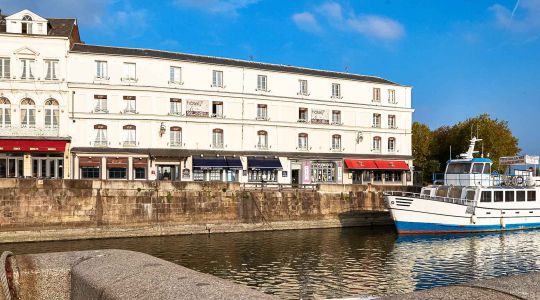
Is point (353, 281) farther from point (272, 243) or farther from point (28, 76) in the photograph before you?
point (28, 76)

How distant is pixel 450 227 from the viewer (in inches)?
1511

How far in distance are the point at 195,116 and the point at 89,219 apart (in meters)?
18.2

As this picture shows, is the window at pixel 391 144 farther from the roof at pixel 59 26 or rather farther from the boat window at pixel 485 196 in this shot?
the roof at pixel 59 26

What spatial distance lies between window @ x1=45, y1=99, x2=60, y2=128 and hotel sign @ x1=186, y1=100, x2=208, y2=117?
1198 cm

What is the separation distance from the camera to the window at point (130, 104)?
4738cm

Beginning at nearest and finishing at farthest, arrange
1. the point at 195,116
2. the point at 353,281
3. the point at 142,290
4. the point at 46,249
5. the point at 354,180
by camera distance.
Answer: the point at 142,290
the point at 353,281
the point at 46,249
the point at 195,116
the point at 354,180

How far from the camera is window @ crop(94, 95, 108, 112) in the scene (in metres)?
46.5

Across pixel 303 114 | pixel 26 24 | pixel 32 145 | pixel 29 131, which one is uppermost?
pixel 26 24

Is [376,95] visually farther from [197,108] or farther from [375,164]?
[197,108]

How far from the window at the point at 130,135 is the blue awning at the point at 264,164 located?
38.1ft

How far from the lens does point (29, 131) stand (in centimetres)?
4362

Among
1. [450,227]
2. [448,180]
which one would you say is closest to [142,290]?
[450,227]

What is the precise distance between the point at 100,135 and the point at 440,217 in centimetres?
3095

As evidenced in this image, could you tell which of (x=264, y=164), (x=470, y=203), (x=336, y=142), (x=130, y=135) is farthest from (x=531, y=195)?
(x=130, y=135)
